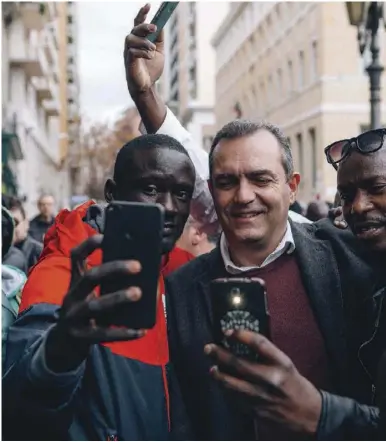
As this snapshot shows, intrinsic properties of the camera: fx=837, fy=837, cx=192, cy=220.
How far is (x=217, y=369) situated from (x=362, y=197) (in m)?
0.80

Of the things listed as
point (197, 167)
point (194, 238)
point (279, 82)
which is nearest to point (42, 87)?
point (279, 82)

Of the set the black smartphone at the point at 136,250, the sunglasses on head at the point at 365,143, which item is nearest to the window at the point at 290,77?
the sunglasses on head at the point at 365,143

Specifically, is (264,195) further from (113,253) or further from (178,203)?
(113,253)

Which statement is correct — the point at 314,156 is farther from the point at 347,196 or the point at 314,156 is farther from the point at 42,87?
the point at 347,196

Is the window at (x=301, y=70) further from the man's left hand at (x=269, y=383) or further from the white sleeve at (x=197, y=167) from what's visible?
the man's left hand at (x=269, y=383)

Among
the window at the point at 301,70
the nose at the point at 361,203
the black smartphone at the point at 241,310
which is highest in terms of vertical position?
the window at the point at 301,70

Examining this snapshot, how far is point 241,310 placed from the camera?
1.74 m

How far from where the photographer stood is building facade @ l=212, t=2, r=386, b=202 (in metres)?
29.2

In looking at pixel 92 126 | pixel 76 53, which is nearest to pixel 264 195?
pixel 92 126

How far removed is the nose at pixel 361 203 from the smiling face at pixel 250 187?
0.66ft

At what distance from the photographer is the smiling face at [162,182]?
270cm

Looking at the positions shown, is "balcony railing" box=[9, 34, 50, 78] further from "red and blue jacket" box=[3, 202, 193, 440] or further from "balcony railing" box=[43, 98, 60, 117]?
"red and blue jacket" box=[3, 202, 193, 440]

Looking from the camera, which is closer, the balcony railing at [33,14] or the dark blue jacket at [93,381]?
the dark blue jacket at [93,381]

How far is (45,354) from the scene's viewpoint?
184 centimetres
